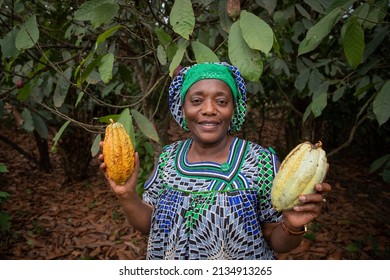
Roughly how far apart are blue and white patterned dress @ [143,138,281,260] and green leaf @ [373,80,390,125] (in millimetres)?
416

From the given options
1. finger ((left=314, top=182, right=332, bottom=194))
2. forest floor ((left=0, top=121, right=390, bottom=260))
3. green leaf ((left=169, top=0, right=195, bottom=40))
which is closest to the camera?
finger ((left=314, top=182, right=332, bottom=194))

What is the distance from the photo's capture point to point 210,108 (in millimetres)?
959

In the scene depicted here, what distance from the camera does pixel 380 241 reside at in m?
2.27

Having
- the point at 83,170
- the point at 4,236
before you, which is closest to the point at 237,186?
the point at 4,236

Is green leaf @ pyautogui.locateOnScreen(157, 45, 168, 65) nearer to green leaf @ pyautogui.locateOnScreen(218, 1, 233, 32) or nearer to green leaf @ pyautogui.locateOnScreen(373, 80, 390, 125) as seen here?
green leaf @ pyautogui.locateOnScreen(218, 1, 233, 32)

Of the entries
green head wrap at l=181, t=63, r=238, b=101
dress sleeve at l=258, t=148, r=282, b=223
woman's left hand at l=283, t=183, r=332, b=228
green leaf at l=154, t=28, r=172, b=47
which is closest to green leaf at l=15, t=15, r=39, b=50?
green leaf at l=154, t=28, r=172, b=47

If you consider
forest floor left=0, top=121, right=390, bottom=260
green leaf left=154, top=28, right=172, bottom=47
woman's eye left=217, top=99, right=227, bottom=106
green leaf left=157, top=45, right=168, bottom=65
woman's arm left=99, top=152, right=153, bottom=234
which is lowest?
forest floor left=0, top=121, right=390, bottom=260

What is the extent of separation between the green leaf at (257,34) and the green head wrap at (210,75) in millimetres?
158

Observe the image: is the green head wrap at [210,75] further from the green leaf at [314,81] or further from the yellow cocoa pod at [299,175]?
the green leaf at [314,81]

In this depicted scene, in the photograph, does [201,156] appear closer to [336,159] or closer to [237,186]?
[237,186]

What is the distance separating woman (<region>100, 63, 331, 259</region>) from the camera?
97 centimetres

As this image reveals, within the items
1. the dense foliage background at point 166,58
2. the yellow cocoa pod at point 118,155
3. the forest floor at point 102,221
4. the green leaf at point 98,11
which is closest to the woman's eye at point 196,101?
the dense foliage background at point 166,58

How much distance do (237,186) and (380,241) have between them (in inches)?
68.8

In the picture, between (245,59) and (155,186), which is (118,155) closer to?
(155,186)
